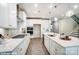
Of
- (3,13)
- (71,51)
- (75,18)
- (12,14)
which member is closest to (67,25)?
(75,18)

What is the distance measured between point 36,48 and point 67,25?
0.53m

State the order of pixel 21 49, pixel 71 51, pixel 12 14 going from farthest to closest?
1. pixel 21 49
2. pixel 12 14
3. pixel 71 51

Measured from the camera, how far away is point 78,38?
1111mm

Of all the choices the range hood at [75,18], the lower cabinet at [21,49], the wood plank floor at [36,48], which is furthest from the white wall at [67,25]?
the lower cabinet at [21,49]

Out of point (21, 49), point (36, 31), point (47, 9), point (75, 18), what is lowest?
point (21, 49)

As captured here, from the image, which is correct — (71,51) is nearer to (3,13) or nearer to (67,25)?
(67,25)

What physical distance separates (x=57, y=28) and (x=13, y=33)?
2.04ft

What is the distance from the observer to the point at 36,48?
1.36m

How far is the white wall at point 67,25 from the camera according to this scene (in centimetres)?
110

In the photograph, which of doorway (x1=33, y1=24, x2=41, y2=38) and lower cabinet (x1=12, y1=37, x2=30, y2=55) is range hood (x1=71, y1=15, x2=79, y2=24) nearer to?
doorway (x1=33, y1=24, x2=41, y2=38)

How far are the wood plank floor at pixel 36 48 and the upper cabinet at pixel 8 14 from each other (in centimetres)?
34

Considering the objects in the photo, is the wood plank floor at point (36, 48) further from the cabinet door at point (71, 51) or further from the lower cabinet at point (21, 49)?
the cabinet door at point (71, 51)
